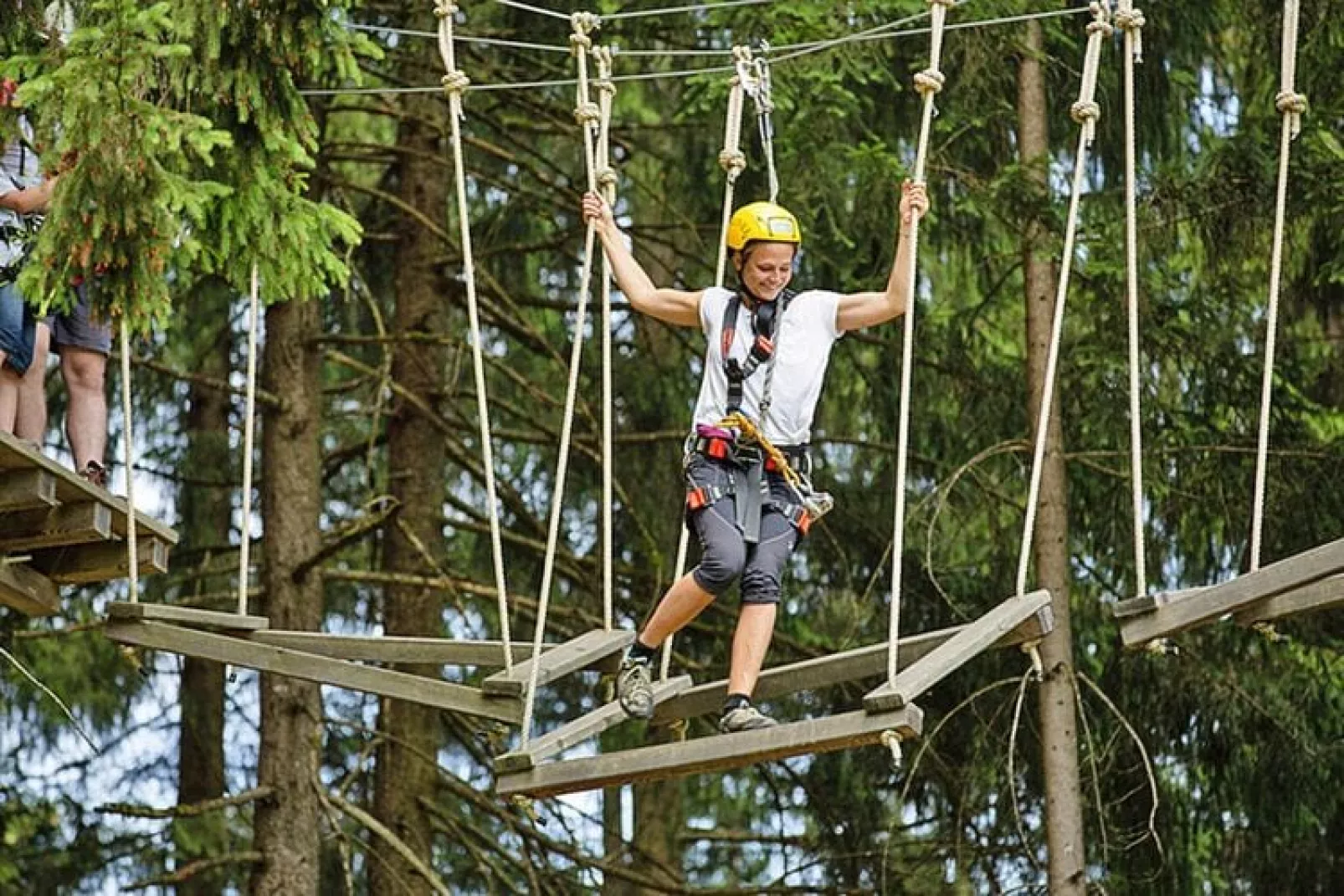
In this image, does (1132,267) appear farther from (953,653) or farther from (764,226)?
(953,653)

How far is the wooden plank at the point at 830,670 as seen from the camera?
23.2 ft

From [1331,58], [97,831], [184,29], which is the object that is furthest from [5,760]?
[1331,58]

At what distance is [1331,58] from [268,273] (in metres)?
4.48

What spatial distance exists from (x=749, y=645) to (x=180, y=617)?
1777 mm

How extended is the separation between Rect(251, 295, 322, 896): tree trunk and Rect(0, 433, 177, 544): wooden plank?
2949mm

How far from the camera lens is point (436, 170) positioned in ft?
40.6

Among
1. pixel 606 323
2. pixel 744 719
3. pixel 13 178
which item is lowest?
pixel 744 719

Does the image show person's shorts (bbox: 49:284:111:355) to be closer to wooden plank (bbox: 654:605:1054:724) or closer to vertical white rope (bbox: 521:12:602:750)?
vertical white rope (bbox: 521:12:602:750)

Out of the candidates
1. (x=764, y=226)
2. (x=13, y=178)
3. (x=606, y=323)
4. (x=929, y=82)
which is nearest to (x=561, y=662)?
(x=606, y=323)

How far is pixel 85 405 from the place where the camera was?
8.11 meters

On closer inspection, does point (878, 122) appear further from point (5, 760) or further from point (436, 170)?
point (5, 760)

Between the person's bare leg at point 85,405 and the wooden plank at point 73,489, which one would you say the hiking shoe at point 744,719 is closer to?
the wooden plank at point 73,489

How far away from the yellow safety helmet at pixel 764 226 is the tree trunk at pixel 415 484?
453 centimetres

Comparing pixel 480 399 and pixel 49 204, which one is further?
pixel 49 204
